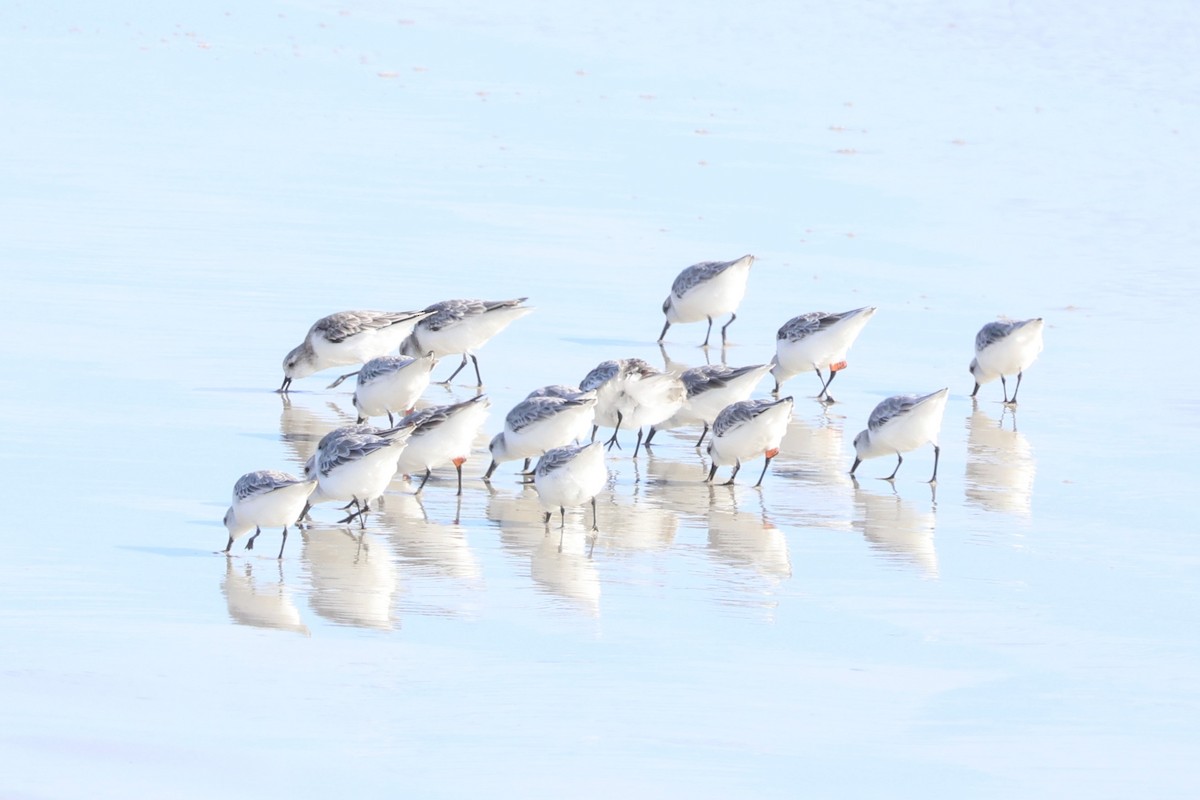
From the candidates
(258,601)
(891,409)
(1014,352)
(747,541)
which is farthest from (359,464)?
(1014,352)

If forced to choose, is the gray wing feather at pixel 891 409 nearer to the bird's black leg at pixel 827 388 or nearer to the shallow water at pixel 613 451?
the shallow water at pixel 613 451

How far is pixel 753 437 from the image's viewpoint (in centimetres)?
1074

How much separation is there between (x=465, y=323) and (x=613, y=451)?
5.73 feet

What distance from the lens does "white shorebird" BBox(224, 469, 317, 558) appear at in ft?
28.7

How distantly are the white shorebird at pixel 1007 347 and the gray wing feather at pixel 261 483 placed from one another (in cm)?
573

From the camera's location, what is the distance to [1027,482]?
36.3 feet

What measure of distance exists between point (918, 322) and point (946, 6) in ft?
59.4

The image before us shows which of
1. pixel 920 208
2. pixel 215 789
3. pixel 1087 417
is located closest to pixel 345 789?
pixel 215 789

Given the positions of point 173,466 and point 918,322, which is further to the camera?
point 918,322

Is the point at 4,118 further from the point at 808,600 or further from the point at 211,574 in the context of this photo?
the point at 808,600

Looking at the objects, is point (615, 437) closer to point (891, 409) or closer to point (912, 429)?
point (891, 409)

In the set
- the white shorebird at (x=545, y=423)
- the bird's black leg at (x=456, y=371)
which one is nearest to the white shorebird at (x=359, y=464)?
the white shorebird at (x=545, y=423)

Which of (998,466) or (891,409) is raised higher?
(891,409)

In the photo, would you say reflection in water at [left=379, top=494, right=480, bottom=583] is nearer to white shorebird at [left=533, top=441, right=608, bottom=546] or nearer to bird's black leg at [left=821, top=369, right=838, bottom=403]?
white shorebird at [left=533, top=441, right=608, bottom=546]
